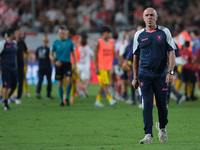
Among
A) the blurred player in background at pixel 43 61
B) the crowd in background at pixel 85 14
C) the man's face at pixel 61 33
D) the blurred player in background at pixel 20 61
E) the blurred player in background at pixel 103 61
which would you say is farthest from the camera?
the crowd in background at pixel 85 14

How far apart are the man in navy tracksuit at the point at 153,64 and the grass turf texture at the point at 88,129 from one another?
1.55 ft

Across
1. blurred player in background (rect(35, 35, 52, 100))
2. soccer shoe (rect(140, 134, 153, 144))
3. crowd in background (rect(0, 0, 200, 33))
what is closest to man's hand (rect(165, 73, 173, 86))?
soccer shoe (rect(140, 134, 153, 144))

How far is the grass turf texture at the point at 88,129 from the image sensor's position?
21.2 ft

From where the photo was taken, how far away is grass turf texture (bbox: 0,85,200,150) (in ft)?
21.2

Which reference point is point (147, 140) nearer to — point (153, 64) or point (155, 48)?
point (153, 64)

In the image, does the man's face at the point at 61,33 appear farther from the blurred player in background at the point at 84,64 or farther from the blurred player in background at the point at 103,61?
the blurred player in background at the point at 84,64

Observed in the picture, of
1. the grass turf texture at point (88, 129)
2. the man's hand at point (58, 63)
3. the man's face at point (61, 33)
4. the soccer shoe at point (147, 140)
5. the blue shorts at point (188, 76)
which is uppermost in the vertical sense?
the man's face at point (61, 33)

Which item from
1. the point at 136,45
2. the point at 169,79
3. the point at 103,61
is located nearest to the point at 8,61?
the point at 103,61

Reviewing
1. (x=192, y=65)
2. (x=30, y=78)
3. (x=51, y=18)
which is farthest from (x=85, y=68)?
(x=51, y=18)

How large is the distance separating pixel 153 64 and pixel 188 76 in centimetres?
855

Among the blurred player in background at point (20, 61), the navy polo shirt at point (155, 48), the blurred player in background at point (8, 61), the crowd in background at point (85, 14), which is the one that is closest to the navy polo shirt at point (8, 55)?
the blurred player in background at point (8, 61)

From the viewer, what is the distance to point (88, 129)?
27.1 ft

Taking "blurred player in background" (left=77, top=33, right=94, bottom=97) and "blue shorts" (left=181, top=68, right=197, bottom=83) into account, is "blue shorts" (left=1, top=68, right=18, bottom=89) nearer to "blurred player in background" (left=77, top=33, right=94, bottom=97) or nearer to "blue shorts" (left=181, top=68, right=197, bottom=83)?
"blurred player in background" (left=77, top=33, right=94, bottom=97)

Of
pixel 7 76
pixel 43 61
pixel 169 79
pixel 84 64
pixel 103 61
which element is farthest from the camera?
pixel 84 64
